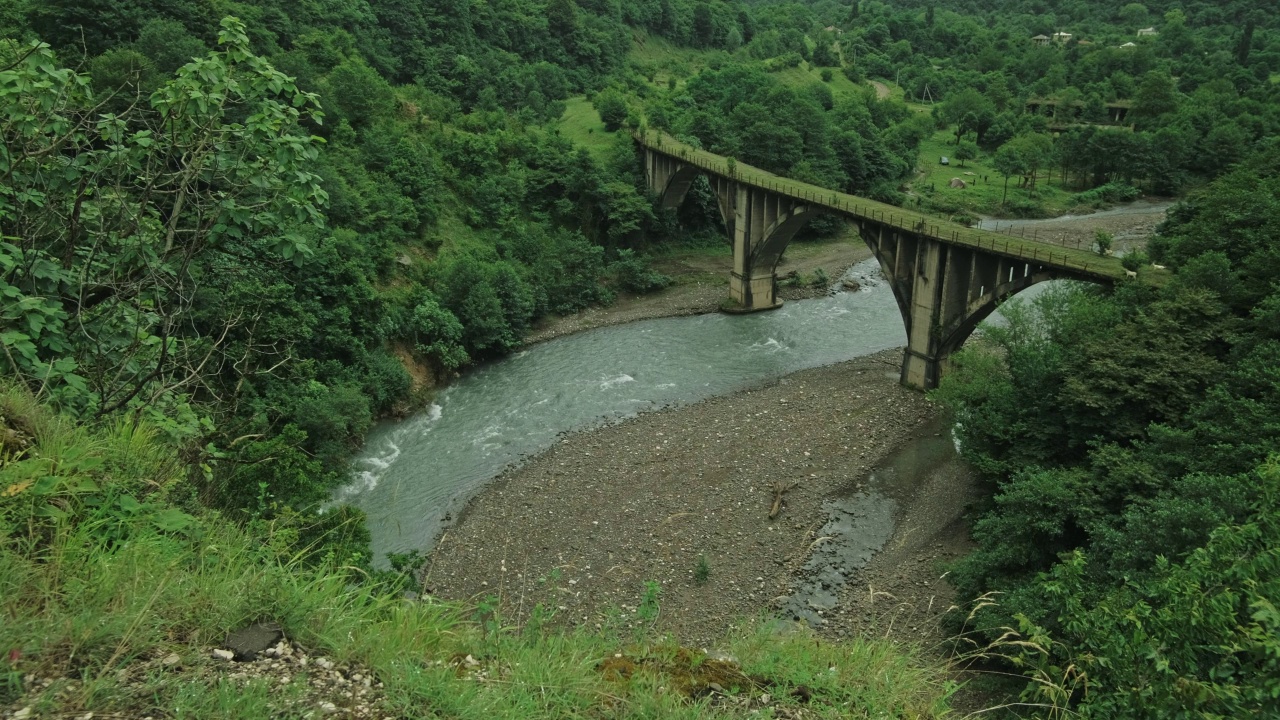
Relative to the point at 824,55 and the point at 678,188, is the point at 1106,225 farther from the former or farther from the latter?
the point at 824,55

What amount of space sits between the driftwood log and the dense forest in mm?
5837

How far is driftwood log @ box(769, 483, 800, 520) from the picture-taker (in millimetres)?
24312

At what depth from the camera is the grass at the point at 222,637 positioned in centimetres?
458

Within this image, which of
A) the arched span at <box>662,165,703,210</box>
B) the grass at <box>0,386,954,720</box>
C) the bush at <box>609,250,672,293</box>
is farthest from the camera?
the arched span at <box>662,165,703,210</box>

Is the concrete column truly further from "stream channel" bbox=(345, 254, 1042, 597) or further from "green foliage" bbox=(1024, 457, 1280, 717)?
"green foliage" bbox=(1024, 457, 1280, 717)

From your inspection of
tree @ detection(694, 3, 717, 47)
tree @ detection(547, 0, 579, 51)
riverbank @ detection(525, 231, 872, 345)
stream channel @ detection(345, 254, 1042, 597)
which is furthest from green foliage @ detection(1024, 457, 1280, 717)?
tree @ detection(694, 3, 717, 47)

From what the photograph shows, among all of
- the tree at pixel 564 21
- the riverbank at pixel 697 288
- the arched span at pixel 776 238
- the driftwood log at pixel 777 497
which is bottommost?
the riverbank at pixel 697 288

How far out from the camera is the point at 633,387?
3475 cm

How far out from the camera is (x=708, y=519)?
940 inches

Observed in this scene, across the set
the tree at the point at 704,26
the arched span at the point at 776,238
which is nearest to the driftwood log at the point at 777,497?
the arched span at the point at 776,238

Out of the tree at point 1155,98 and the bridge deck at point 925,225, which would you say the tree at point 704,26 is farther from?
the bridge deck at point 925,225

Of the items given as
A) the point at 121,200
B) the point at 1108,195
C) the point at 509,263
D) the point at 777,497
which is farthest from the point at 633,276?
the point at 1108,195

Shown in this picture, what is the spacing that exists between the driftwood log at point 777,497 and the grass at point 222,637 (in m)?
17.4

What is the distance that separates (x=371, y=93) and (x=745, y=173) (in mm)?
22838
